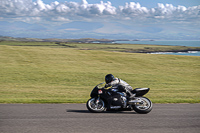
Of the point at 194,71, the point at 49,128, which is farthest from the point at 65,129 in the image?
the point at 194,71

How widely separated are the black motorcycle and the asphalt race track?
36cm

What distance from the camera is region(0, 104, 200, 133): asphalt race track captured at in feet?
23.6

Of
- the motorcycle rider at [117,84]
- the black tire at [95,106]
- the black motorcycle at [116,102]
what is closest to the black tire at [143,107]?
the black motorcycle at [116,102]

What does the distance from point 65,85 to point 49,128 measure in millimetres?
15805

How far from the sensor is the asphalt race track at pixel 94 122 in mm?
7189

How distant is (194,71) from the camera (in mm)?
34156

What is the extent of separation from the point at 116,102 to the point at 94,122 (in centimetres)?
214

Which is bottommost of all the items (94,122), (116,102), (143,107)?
(94,122)

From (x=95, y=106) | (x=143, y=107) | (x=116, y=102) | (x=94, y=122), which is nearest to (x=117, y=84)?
(x=116, y=102)

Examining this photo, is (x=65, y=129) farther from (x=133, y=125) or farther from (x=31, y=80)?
(x=31, y=80)

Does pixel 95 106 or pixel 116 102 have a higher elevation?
pixel 116 102

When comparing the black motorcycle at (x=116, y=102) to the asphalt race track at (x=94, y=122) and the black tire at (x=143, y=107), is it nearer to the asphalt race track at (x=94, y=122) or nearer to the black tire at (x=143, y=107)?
the black tire at (x=143, y=107)

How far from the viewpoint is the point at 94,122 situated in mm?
8211

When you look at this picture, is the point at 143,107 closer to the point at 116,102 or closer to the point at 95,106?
the point at 116,102
